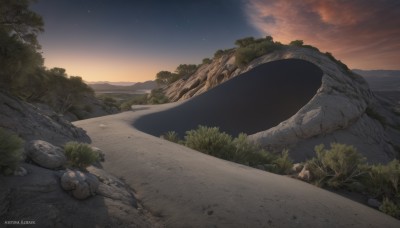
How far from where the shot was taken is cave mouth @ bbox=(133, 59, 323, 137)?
1360 centimetres

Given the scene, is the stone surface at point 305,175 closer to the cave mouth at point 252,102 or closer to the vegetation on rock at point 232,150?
the vegetation on rock at point 232,150

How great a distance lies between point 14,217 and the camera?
269 cm

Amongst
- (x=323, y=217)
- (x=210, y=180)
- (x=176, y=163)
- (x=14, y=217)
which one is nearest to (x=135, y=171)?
(x=176, y=163)

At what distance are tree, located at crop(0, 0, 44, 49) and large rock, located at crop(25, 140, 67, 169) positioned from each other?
10030mm

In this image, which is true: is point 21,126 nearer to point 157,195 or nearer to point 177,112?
point 157,195

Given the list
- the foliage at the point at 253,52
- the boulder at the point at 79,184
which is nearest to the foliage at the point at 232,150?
the boulder at the point at 79,184

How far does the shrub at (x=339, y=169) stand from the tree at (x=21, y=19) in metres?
13.6

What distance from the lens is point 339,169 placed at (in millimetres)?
6609

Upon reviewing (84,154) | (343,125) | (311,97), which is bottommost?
(84,154)

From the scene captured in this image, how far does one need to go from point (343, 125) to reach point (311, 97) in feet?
7.69

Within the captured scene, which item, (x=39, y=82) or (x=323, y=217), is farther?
(x=39, y=82)

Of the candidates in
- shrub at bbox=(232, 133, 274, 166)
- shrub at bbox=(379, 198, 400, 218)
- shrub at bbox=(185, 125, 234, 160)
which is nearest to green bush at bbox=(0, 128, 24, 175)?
→ shrub at bbox=(185, 125, 234, 160)

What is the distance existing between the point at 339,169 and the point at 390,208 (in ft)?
5.14

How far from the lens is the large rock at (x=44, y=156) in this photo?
378 centimetres
